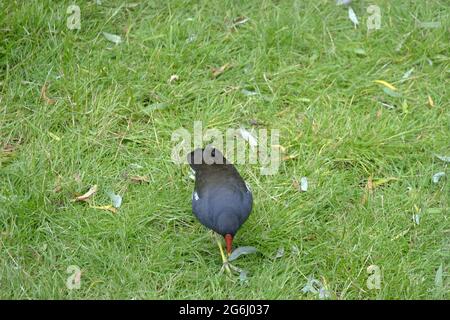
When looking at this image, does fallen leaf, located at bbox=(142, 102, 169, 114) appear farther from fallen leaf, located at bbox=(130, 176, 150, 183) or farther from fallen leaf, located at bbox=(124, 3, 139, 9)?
fallen leaf, located at bbox=(124, 3, 139, 9)

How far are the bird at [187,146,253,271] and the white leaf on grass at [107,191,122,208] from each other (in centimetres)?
51

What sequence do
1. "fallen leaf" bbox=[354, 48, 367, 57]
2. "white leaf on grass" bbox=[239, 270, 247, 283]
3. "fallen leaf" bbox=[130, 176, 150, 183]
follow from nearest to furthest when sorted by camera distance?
"white leaf on grass" bbox=[239, 270, 247, 283] → "fallen leaf" bbox=[130, 176, 150, 183] → "fallen leaf" bbox=[354, 48, 367, 57]

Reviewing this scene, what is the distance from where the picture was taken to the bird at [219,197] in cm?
348

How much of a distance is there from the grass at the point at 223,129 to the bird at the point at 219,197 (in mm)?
270

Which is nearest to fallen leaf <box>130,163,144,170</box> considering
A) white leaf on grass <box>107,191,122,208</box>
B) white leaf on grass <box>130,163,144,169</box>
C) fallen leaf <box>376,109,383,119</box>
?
white leaf on grass <box>130,163,144,169</box>

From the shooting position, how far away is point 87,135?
432 centimetres

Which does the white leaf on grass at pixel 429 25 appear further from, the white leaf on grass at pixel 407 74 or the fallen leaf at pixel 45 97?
the fallen leaf at pixel 45 97

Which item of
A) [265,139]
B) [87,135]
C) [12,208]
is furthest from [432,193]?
[12,208]

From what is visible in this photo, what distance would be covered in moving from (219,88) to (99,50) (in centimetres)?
87

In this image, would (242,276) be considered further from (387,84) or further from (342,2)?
(342,2)

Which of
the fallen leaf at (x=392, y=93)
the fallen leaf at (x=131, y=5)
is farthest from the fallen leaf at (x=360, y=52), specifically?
the fallen leaf at (x=131, y=5)

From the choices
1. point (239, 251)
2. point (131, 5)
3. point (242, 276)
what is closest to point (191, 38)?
point (131, 5)

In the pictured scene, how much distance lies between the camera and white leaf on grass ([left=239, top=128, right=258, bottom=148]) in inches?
171

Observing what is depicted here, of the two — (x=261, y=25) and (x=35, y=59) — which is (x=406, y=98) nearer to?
(x=261, y=25)
